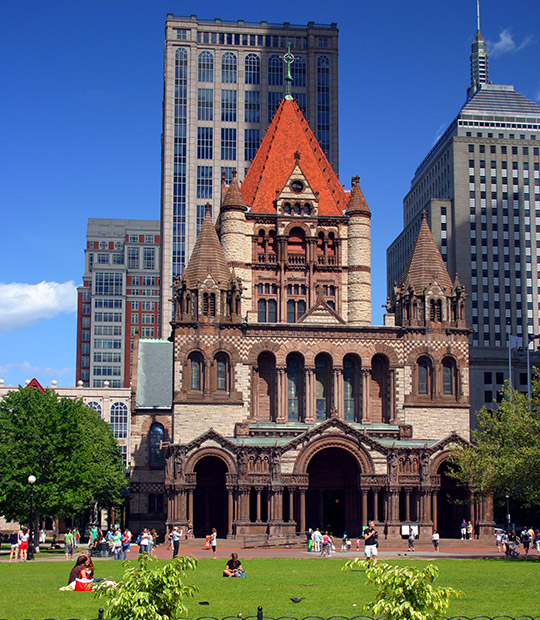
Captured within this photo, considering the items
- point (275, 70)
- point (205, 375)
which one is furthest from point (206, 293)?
point (275, 70)

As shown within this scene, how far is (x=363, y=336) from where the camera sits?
251ft

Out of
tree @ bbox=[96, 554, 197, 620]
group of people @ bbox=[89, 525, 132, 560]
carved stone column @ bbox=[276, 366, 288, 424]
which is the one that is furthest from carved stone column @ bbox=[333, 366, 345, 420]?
tree @ bbox=[96, 554, 197, 620]

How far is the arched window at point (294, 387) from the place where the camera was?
76312 millimetres

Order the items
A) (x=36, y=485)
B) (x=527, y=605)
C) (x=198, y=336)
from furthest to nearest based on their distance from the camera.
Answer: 1. (x=198, y=336)
2. (x=36, y=485)
3. (x=527, y=605)

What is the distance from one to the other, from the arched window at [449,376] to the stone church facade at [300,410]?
0.37ft

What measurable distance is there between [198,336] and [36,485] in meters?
17.7

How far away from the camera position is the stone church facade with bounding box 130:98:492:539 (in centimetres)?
6881

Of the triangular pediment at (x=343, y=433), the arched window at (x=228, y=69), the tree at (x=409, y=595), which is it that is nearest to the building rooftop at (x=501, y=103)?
the arched window at (x=228, y=69)

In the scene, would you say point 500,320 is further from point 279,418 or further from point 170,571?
point 170,571

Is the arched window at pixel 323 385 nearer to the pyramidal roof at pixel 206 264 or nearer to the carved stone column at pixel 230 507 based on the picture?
the pyramidal roof at pixel 206 264

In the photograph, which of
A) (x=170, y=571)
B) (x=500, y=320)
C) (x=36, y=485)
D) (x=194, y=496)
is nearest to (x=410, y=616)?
(x=170, y=571)

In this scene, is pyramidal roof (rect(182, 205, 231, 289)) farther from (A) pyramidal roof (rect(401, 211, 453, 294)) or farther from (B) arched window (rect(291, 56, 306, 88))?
(B) arched window (rect(291, 56, 306, 88))

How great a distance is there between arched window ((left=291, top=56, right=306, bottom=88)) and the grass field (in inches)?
4527

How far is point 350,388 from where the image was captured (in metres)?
77.4
